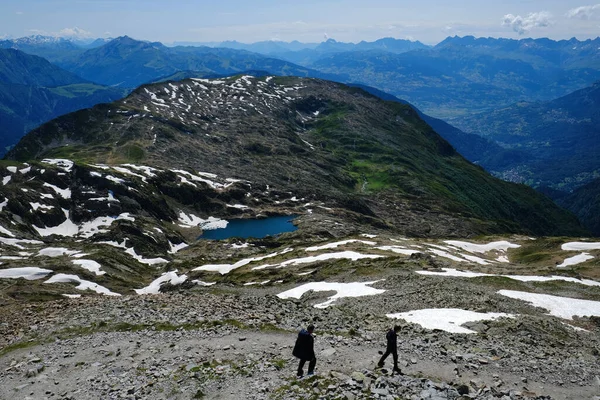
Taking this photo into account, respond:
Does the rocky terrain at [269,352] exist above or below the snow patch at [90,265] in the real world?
above

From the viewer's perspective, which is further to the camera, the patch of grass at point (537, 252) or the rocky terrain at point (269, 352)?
the patch of grass at point (537, 252)

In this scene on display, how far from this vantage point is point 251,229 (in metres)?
191

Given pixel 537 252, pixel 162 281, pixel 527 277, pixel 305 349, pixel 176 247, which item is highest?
pixel 305 349

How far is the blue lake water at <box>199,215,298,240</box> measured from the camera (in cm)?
18170

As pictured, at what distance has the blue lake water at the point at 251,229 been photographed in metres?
182

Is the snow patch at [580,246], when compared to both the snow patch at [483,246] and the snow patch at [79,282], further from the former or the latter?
the snow patch at [79,282]

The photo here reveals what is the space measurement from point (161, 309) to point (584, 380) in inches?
1393

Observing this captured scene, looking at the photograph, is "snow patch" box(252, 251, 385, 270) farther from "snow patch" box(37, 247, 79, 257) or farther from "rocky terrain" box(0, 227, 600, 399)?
"snow patch" box(37, 247, 79, 257)

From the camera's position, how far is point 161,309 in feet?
144

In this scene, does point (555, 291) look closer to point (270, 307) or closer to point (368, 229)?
point (270, 307)

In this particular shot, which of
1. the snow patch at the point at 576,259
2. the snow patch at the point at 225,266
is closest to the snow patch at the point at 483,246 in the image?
the snow patch at the point at 576,259

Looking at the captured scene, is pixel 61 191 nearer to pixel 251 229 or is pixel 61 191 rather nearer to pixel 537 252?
pixel 251 229

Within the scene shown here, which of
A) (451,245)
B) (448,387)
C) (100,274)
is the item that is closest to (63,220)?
(100,274)

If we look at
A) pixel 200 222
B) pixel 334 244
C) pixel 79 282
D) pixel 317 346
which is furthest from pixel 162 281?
pixel 200 222
